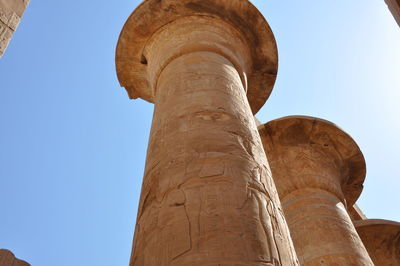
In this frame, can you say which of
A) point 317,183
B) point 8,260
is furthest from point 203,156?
point 317,183

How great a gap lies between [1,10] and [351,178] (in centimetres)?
746

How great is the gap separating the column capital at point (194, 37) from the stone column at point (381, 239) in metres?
4.16

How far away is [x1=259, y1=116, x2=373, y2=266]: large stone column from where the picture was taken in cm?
625

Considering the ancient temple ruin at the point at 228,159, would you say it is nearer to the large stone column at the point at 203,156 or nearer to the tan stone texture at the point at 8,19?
the large stone column at the point at 203,156

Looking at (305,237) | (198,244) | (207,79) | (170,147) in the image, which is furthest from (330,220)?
(198,244)

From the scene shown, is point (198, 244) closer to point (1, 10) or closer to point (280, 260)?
point (280, 260)

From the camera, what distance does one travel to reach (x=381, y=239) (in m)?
8.81

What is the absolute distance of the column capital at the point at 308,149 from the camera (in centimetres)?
772

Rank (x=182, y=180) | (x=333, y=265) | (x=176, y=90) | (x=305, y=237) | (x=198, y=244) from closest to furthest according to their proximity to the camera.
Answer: (x=198, y=244)
(x=182, y=180)
(x=176, y=90)
(x=333, y=265)
(x=305, y=237)

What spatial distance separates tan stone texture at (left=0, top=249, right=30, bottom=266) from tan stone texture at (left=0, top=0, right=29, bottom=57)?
3217mm

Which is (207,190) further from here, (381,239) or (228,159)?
(381,239)

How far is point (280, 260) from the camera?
2467 millimetres

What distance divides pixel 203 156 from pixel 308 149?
529cm

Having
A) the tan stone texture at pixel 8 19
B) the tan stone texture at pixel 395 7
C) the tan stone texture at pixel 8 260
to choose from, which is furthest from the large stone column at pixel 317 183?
the tan stone texture at pixel 8 19
